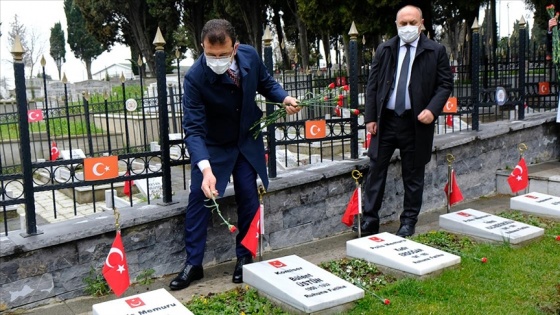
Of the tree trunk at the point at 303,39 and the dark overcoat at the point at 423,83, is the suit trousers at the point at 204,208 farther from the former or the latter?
the tree trunk at the point at 303,39

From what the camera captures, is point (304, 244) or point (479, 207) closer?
point (304, 244)

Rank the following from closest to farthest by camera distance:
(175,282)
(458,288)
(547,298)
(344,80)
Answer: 1. (547,298)
2. (458,288)
3. (175,282)
4. (344,80)

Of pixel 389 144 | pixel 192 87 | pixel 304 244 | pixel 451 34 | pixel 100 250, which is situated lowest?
pixel 304 244

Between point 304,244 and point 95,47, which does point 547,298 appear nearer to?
point 304,244

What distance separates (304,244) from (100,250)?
187cm

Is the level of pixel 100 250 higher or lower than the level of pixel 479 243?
higher

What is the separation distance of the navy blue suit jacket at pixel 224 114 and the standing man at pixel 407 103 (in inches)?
42.7

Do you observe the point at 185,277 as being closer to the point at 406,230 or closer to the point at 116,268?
the point at 116,268

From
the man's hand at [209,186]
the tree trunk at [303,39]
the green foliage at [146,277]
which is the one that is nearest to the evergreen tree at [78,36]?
the tree trunk at [303,39]

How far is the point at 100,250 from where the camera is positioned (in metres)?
3.91

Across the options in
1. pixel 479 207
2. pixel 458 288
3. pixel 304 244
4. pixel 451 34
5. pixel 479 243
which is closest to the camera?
pixel 458 288

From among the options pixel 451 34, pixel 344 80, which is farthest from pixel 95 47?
pixel 344 80

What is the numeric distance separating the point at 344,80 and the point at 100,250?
12.1 ft

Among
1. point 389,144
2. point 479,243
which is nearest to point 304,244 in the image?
point 389,144
